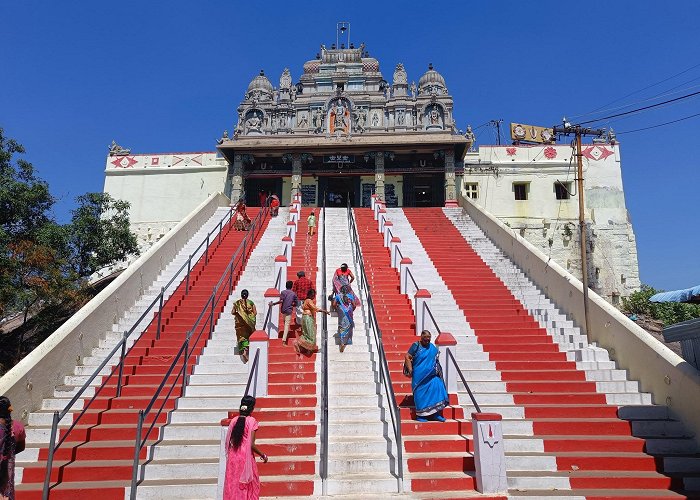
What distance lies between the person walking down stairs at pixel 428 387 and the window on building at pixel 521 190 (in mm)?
21622

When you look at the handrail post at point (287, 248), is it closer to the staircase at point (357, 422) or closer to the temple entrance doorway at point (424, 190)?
the staircase at point (357, 422)

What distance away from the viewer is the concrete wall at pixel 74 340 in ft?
23.7

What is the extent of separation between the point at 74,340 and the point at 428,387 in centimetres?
651

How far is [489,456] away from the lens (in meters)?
5.59

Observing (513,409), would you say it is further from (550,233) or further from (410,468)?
(550,233)

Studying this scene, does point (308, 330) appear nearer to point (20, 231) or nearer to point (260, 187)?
point (20, 231)

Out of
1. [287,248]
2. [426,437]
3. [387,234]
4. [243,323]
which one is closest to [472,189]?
[387,234]

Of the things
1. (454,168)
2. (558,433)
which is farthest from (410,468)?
(454,168)

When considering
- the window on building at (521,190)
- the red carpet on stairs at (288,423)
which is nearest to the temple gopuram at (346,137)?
the window on building at (521,190)

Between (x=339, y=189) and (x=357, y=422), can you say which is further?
(x=339, y=189)

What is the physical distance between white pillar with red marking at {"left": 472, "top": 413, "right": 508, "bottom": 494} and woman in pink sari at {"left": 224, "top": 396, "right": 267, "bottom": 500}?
2619 mm

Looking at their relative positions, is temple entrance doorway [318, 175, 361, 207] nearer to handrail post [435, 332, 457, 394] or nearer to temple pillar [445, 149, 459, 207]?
temple pillar [445, 149, 459, 207]

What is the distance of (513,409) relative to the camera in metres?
7.27

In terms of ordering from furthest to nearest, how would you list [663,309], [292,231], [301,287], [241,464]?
1. [663,309]
2. [292,231]
3. [301,287]
4. [241,464]
